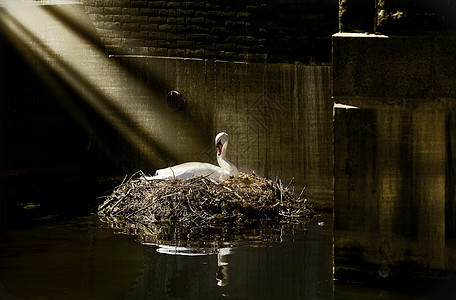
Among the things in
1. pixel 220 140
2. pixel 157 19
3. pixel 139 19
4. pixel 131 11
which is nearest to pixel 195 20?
pixel 157 19

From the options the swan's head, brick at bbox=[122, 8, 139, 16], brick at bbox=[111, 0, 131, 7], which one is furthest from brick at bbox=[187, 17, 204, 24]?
the swan's head

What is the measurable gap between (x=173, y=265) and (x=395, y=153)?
276 cm

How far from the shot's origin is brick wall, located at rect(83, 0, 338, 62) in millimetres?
14172

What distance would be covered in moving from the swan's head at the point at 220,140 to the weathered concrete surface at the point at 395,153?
6.10m

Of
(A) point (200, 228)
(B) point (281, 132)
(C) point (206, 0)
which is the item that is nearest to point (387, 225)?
(A) point (200, 228)

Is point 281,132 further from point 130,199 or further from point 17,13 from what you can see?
point 17,13

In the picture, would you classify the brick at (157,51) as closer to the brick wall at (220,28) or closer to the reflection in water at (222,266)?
the brick wall at (220,28)

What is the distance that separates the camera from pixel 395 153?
24.8 feet

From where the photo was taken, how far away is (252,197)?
40.6 feet

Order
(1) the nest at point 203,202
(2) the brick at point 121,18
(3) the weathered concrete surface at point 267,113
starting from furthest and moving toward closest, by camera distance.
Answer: (2) the brick at point 121,18 < (3) the weathered concrete surface at point 267,113 < (1) the nest at point 203,202

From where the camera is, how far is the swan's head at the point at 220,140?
13.7 meters

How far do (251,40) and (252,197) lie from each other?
3345 millimetres

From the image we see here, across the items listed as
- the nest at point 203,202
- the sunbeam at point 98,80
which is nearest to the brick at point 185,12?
the sunbeam at point 98,80

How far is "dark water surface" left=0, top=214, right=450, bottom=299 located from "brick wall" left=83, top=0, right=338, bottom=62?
12.7 ft
